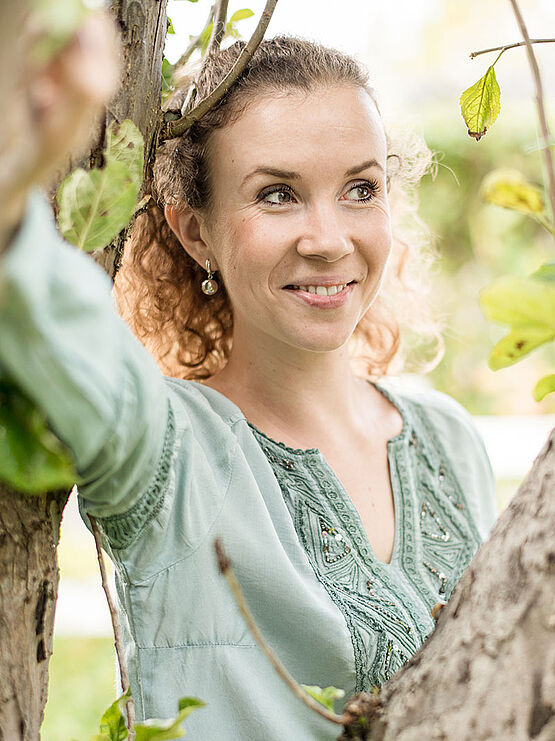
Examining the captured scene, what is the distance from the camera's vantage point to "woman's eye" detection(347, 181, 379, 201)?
1398 millimetres

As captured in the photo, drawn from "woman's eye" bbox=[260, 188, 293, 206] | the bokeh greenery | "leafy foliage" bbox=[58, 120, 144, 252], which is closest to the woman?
"woman's eye" bbox=[260, 188, 293, 206]

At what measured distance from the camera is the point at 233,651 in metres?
1.13

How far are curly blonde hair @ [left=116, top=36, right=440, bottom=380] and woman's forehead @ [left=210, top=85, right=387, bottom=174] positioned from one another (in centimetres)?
3

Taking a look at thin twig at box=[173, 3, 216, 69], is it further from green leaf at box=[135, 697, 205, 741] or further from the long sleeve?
green leaf at box=[135, 697, 205, 741]

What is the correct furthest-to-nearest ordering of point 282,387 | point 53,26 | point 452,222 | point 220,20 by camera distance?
point 452,222 → point 282,387 → point 220,20 → point 53,26

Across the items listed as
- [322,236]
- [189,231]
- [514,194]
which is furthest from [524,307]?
[189,231]

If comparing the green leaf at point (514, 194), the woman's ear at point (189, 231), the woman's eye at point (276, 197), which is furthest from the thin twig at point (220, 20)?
the green leaf at point (514, 194)

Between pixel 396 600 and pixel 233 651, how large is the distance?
12.1 inches

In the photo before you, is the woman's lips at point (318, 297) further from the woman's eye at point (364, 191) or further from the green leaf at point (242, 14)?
the green leaf at point (242, 14)

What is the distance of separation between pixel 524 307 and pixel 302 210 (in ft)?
2.68

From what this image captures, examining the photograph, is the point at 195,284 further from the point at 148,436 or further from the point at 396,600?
the point at 148,436

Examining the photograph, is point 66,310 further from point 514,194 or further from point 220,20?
point 220,20

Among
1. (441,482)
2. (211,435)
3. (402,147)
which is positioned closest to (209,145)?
(211,435)

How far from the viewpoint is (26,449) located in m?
0.58
